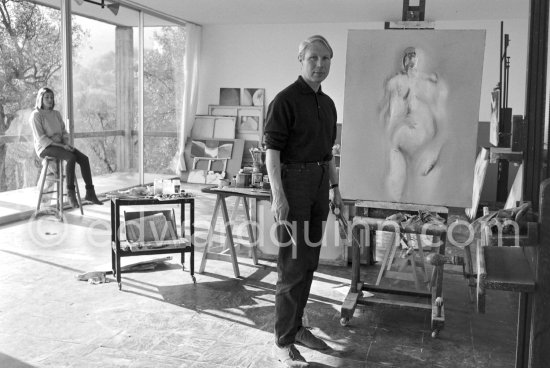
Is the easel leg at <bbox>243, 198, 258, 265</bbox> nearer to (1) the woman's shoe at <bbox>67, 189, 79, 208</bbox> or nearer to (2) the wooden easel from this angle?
(2) the wooden easel

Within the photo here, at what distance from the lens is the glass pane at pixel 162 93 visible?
911 cm

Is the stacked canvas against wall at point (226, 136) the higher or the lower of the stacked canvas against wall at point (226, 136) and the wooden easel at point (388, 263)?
the higher

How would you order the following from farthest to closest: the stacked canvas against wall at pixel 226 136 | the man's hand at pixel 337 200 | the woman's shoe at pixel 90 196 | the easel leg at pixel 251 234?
the stacked canvas against wall at pixel 226 136 → the woman's shoe at pixel 90 196 → the easel leg at pixel 251 234 → the man's hand at pixel 337 200

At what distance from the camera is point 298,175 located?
274 cm

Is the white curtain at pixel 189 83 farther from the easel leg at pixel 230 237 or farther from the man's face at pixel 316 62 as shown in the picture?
the man's face at pixel 316 62

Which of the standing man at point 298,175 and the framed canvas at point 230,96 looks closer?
the standing man at point 298,175

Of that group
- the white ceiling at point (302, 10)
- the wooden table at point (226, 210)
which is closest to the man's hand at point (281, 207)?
the wooden table at point (226, 210)

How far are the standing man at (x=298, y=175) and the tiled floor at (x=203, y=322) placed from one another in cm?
31

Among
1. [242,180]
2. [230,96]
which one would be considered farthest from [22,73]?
[230,96]

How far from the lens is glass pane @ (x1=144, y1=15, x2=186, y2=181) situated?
9109 mm

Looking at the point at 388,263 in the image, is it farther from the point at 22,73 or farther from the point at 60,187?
the point at 22,73

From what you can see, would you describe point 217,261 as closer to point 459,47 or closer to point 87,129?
point 459,47

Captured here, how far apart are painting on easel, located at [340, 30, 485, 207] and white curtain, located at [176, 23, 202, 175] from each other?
6428 mm

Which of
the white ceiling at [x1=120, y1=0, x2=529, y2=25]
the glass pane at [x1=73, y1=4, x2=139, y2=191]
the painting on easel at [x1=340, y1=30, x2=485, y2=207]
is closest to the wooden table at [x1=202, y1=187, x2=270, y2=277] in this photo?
the painting on easel at [x1=340, y1=30, x2=485, y2=207]
